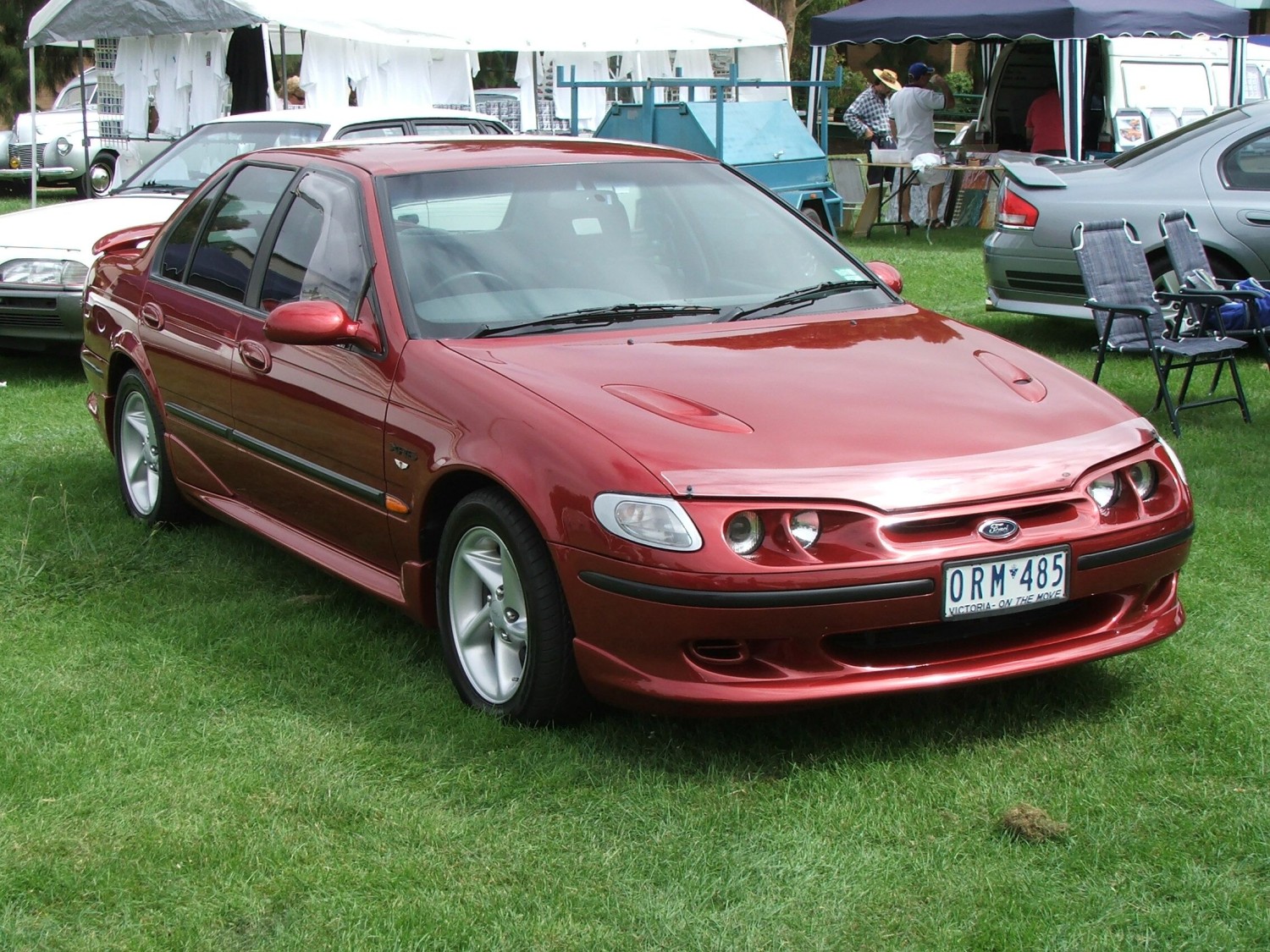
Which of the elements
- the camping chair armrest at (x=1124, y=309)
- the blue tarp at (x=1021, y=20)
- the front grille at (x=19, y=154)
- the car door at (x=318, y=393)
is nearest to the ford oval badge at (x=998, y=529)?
the car door at (x=318, y=393)

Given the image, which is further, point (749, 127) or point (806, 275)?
point (749, 127)

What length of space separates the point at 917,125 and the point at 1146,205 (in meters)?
8.77

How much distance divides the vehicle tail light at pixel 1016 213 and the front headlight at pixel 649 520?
6.59m

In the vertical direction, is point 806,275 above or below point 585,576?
above

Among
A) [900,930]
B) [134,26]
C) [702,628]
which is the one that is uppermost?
[134,26]

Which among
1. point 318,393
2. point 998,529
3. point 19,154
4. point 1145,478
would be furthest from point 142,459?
point 19,154

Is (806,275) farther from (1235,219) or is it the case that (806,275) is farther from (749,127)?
(749,127)

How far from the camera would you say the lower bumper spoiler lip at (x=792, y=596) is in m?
3.38

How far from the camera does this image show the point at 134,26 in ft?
48.1

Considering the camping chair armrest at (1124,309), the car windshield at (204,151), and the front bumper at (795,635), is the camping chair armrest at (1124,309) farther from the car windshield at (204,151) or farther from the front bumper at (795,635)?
the car windshield at (204,151)

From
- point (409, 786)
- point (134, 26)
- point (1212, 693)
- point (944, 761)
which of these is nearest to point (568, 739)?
point (409, 786)

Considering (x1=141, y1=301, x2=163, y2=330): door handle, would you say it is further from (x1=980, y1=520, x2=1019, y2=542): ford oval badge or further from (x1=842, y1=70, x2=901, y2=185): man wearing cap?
(x1=842, y1=70, x2=901, y2=185): man wearing cap

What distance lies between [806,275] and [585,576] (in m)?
1.74

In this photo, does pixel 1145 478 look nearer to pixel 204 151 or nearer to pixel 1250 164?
pixel 1250 164
